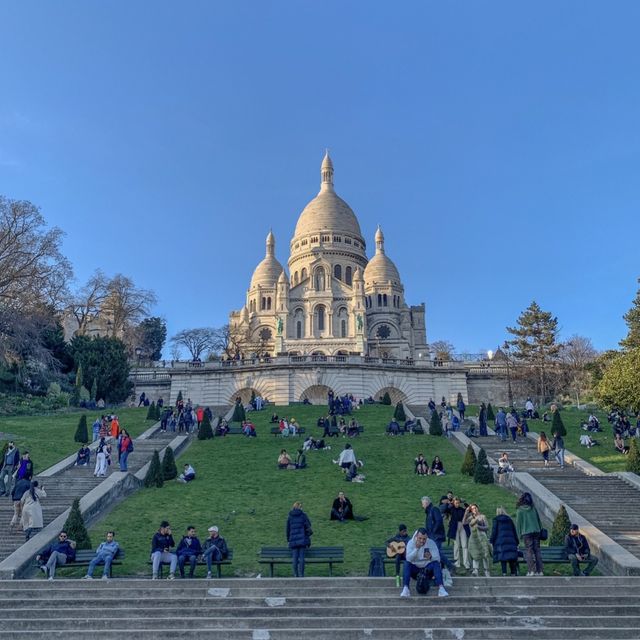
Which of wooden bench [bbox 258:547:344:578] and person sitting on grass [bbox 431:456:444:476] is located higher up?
person sitting on grass [bbox 431:456:444:476]

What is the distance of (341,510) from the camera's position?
626 inches

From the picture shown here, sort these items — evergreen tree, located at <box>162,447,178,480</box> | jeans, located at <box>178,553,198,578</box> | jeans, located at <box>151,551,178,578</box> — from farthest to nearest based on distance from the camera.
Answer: evergreen tree, located at <box>162,447,178,480</box>
jeans, located at <box>178,553,198,578</box>
jeans, located at <box>151,551,178,578</box>

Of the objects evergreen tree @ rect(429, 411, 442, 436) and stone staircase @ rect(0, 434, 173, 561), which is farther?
evergreen tree @ rect(429, 411, 442, 436)

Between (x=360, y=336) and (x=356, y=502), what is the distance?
5190 centimetres

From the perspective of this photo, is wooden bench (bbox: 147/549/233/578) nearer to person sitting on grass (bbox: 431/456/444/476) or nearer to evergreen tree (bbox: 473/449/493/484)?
evergreen tree (bbox: 473/449/493/484)

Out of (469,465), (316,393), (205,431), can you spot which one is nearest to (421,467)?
(469,465)

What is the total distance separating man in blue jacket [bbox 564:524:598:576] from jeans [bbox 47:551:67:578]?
9.40m

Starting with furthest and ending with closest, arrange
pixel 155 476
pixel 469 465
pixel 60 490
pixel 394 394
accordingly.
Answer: pixel 394 394, pixel 469 465, pixel 155 476, pixel 60 490

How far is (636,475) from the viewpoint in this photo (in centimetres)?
1956

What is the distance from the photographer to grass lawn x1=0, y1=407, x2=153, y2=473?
2427 cm

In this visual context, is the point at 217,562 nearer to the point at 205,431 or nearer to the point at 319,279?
the point at 205,431

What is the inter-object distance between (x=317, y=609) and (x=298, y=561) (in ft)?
4.34

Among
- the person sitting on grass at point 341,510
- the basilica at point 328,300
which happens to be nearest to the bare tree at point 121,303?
the basilica at point 328,300

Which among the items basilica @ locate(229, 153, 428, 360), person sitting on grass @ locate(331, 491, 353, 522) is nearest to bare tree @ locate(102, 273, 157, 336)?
basilica @ locate(229, 153, 428, 360)
